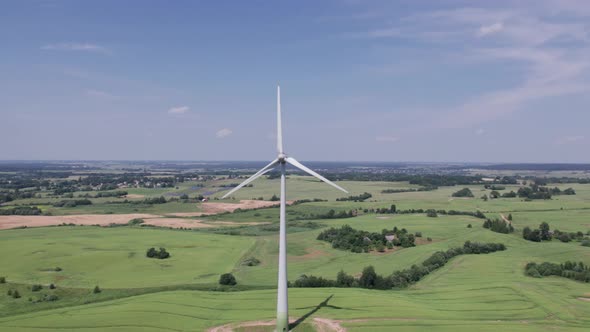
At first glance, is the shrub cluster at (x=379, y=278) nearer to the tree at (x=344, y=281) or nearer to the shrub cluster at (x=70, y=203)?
the tree at (x=344, y=281)

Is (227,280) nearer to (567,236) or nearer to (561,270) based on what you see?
(561,270)

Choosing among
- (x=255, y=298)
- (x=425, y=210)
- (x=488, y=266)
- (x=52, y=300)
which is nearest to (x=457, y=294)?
(x=488, y=266)

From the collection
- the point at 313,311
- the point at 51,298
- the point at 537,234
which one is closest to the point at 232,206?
the point at 537,234

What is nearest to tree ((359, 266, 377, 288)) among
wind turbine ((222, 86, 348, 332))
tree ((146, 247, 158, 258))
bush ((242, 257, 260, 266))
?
bush ((242, 257, 260, 266))

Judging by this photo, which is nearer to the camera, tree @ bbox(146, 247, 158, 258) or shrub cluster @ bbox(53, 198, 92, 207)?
tree @ bbox(146, 247, 158, 258)

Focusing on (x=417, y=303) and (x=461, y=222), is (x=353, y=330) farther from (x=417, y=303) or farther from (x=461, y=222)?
(x=461, y=222)

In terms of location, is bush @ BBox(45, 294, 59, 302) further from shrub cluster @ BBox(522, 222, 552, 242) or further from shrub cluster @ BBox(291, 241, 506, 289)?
shrub cluster @ BBox(522, 222, 552, 242)
